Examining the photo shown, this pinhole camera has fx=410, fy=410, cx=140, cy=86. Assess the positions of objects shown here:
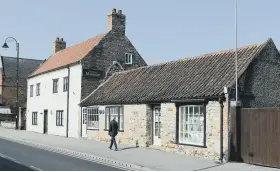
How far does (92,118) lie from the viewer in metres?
28.5

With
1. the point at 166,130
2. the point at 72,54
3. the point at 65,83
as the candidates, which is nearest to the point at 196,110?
the point at 166,130

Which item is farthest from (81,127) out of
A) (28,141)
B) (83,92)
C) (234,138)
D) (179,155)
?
(234,138)

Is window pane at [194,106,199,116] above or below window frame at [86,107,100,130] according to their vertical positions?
above

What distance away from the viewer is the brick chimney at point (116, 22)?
3309 centimetres

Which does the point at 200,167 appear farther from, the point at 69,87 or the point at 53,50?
the point at 53,50

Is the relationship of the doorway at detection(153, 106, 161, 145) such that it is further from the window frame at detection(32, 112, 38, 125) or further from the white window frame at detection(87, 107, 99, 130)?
the window frame at detection(32, 112, 38, 125)

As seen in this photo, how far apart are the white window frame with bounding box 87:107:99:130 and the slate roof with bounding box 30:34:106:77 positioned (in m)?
4.68

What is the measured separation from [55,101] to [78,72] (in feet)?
16.5

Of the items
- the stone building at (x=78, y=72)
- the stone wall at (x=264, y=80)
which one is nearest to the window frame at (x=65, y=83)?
the stone building at (x=78, y=72)

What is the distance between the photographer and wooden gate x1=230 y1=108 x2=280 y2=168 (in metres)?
15.0

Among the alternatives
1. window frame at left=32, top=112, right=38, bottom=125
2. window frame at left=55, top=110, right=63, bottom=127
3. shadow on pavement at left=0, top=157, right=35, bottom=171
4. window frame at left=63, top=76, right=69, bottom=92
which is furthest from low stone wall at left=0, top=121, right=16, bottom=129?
shadow on pavement at left=0, top=157, right=35, bottom=171

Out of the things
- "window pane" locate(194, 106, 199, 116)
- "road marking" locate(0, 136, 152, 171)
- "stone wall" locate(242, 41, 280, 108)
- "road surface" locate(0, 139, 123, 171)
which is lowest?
"road marking" locate(0, 136, 152, 171)

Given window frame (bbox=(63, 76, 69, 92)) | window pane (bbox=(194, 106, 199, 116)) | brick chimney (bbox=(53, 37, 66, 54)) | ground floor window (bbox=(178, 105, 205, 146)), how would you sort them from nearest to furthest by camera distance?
ground floor window (bbox=(178, 105, 205, 146)) < window pane (bbox=(194, 106, 199, 116)) < window frame (bbox=(63, 76, 69, 92)) < brick chimney (bbox=(53, 37, 66, 54))

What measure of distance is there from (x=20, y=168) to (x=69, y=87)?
19.1 meters
